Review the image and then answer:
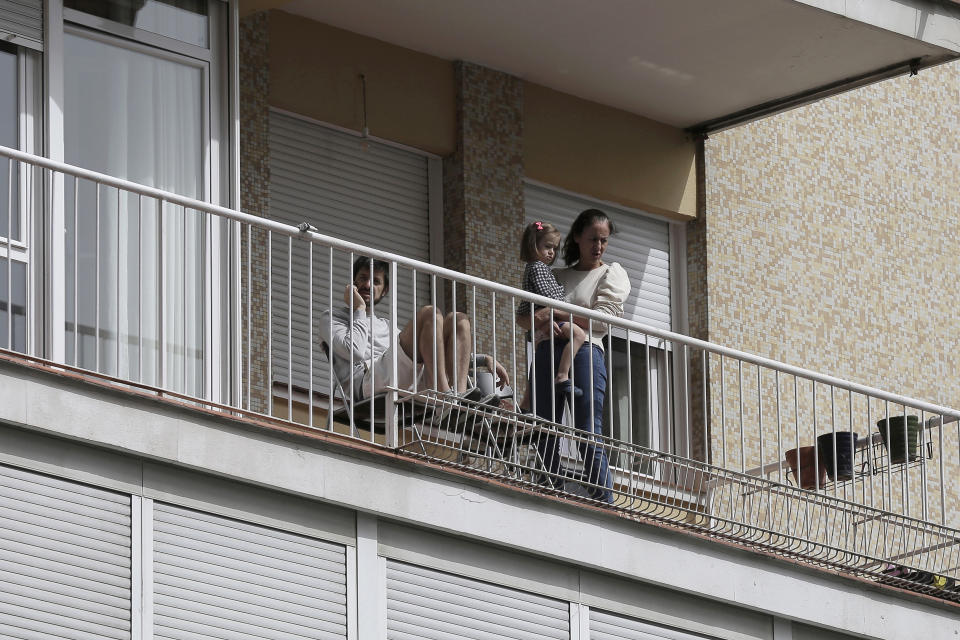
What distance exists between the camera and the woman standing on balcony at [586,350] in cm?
1370

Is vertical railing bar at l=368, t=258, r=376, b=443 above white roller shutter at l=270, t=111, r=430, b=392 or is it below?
below

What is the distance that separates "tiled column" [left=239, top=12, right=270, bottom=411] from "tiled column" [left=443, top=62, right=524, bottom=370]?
1.58m

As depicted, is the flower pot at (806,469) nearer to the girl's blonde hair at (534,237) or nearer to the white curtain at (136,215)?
the girl's blonde hair at (534,237)

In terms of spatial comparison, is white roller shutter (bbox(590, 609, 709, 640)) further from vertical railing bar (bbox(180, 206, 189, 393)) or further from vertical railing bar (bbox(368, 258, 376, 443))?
vertical railing bar (bbox(180, 206, 189, 393))

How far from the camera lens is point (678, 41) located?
54.2 ft

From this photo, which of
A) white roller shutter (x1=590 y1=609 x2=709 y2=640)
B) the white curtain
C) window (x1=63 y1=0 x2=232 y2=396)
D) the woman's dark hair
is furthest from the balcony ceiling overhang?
white roller shutter (x1=590 y1=609 x2=709 y2=640)

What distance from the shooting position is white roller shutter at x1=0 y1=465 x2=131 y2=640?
1149 centimetres

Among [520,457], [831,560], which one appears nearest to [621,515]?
[520,457]

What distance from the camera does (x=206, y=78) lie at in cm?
1411

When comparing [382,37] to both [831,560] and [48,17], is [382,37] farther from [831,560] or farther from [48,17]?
[831,560]

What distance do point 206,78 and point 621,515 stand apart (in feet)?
11.3

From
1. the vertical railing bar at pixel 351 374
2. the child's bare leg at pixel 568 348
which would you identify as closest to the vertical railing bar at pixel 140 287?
the vertical railing bar at pixel 351 374

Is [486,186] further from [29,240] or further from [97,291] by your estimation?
[97,291]

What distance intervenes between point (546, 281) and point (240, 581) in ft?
9.42
